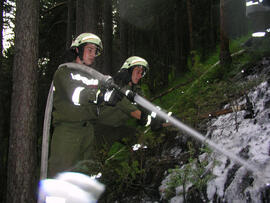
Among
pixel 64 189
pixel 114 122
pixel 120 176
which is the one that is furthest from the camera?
pixel 120 176

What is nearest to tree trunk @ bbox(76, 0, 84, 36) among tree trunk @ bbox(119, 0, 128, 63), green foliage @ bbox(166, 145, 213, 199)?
tree trunk @ bbox(119, 0, 128, 63)

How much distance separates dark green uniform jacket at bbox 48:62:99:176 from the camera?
3.66m

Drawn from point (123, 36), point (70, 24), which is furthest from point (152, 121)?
point (123, 36)

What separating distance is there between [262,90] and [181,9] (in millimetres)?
8057

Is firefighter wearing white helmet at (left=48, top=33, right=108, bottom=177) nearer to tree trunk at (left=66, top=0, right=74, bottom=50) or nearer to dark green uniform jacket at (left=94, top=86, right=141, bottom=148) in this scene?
dark green uniform jacket at (left=94, top=86, right=141, bottom=148)

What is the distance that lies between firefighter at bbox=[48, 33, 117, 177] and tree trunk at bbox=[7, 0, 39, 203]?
2.53m

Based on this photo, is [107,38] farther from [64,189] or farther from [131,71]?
[64,189]

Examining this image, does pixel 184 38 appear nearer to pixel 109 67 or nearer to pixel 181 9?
pixel 181 9

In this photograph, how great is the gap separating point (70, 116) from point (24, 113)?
2.90 metres

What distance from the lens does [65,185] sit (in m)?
3.54

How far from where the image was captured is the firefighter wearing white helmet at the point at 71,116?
3.66m

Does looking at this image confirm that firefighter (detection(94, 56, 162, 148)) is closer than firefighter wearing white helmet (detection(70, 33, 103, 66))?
No

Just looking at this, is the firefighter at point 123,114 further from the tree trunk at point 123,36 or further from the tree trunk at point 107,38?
the tree trunk at point 123,36

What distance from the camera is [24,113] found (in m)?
6.12
